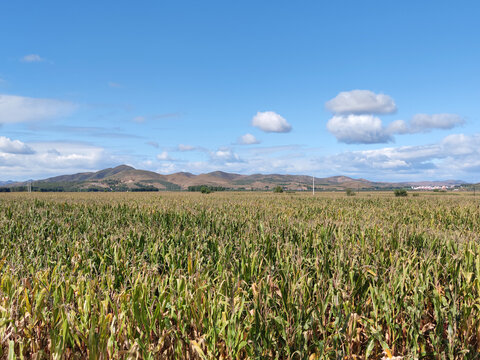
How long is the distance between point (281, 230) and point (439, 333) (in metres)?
6.09

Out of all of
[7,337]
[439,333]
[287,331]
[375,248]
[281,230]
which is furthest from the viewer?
[281,230]

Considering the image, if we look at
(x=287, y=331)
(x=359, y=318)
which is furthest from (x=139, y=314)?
(x=359, y=318)

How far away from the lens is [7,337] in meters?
3.36

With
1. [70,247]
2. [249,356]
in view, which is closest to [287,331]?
[249,356]

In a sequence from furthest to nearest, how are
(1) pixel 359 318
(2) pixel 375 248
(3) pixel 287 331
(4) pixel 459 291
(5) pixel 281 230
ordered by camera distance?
(5) pixel 281 230 < (2) pixel 375 248 < (4) pixel 459 291 < (1) pixel 359 318 < (3) pixel 287 331

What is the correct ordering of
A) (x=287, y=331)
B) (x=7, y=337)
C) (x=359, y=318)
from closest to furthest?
1. (x=7, y=337)
2. (x=287, y=331)
3. (x=359, y=318)

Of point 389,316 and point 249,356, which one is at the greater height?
point 389,316

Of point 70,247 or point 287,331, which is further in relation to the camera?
point 70,247

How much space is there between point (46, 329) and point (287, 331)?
323 cm

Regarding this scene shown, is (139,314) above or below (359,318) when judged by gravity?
above

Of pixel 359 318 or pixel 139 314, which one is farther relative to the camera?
pixel 359 318

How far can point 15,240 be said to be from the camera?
10312mm

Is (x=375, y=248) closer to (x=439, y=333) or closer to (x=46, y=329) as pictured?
(x=439, y=333)

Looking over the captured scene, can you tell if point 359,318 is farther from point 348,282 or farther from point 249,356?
point 249,356
